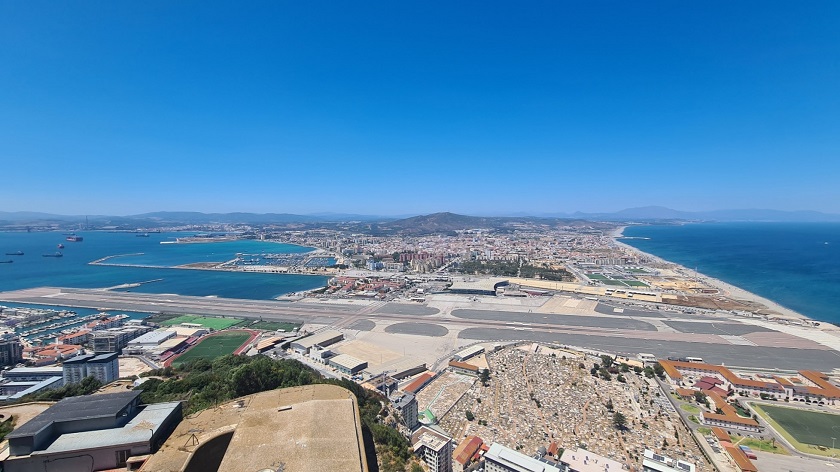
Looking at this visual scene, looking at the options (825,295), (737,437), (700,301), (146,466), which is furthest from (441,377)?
(825,295)

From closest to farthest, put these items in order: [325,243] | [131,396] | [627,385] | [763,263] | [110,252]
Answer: [131,396] → [627,385] → [763,263] → [110,252] → [325,243]

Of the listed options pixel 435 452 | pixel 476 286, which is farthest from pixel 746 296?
pixel 435 452

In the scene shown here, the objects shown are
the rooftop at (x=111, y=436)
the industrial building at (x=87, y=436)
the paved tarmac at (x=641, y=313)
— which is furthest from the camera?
the paved tarmac at (x=641, y=313)

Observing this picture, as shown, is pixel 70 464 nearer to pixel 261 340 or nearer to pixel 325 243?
pixel 261 340

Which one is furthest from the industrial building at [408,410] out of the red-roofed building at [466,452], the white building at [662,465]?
the white building at [662,465]

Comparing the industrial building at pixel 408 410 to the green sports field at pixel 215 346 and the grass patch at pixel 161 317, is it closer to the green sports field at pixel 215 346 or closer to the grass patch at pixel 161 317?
the green sports field at pixel 215 346

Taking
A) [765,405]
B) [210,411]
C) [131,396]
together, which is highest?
[131,396]

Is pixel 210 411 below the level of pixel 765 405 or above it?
above
